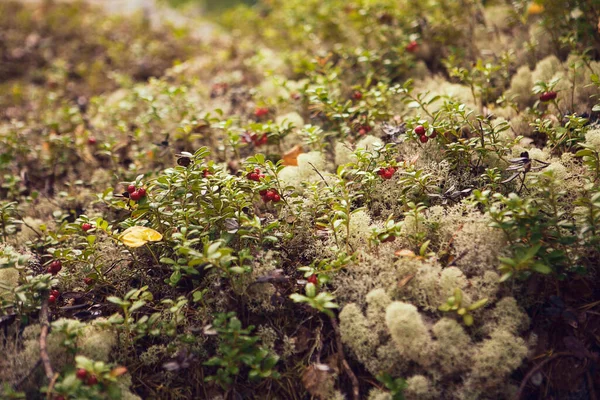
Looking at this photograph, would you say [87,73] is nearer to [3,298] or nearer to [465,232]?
[3,298]

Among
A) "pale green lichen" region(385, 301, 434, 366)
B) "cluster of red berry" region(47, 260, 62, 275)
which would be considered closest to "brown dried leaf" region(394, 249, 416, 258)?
"pale green lichen" region(385, 301, 434, 366)

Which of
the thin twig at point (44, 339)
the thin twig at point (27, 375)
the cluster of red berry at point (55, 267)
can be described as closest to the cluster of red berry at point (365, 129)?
the cluster of red berry at point (55, 267)

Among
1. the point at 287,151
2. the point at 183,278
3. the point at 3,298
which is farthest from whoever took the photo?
the point at 287,151

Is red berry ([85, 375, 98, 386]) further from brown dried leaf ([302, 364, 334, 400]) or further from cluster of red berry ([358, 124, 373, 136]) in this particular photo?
cluster of red berry ([358, 124, 373, 136])

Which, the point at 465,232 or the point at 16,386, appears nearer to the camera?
the point at 16,386

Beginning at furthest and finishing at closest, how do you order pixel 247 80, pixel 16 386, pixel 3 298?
1. pixel 247 80
2. pixel 3 298
3. pixel 16 386

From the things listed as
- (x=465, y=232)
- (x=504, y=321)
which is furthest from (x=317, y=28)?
(x=504, y=321)
